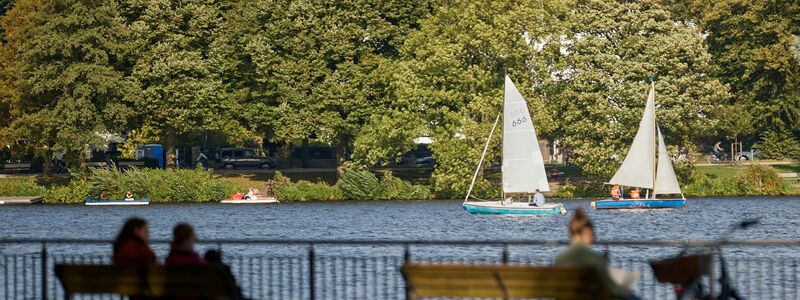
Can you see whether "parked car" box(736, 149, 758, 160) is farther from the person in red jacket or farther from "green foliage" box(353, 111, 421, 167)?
the person in red jacket

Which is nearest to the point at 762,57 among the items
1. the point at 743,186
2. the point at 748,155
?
the point at 743,186

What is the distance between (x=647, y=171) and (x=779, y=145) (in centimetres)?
2718

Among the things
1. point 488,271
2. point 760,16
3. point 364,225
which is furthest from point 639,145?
point 488,271

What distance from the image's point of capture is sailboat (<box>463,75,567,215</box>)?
283 ft

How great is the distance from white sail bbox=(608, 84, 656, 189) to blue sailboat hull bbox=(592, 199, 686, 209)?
33.6 inches

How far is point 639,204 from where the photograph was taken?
9188cm

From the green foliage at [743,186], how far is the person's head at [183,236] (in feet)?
273

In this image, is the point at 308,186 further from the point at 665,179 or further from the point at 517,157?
the point at 665,179

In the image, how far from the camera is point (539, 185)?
8669 cm

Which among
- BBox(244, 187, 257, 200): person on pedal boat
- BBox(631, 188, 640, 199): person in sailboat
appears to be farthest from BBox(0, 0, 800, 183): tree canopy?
BBox(244, 187, 257, 200): person on pedal boat

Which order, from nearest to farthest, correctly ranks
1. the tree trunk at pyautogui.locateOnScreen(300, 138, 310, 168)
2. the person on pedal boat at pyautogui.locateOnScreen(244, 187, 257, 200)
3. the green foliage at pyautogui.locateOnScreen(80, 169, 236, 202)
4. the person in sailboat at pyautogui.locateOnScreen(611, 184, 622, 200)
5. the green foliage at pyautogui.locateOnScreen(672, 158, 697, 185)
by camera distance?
the person in sailboat at pyautogui.locateOnScreen(611, 184, 622, 200) < the green foliage at pyautogui.locateOnScreen(672, 158, 697, 185) < the person on pedal boat at pyautogui.locateOnScreen(244, 187, 257, 200) < the green foliage at pyautogui.locateOnScreen(80, 169, 236, 202) < the tree trunk at pyautogui.locateOnScreen(300, 138, 310, 168)

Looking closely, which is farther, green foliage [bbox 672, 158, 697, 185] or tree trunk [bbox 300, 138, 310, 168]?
tree trunk [bbox 300, 138, 310, 168]

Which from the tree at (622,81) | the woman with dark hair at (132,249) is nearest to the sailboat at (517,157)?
the tree at (622,81)

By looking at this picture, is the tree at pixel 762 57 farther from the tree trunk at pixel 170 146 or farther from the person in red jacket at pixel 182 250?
the person in red jacket at pixel 182 250
